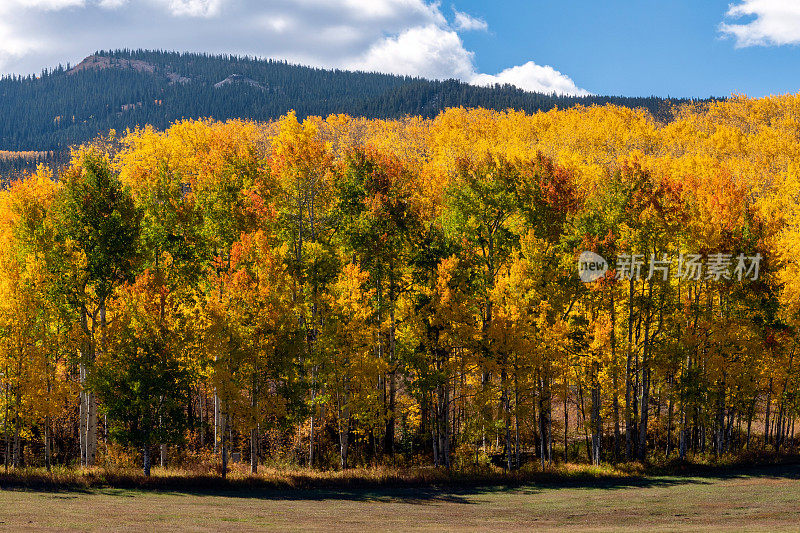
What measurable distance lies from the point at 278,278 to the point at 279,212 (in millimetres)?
6253

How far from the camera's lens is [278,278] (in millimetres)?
32562

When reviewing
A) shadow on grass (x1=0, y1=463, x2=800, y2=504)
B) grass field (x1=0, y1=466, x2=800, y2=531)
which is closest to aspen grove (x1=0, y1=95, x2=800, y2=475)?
shadow on grass (x1=0, y1=463, x2=800, y2=504)

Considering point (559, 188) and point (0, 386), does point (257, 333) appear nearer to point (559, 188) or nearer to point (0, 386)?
point (0, 386)

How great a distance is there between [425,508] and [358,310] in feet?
34.9

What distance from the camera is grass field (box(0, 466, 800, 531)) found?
21.8m

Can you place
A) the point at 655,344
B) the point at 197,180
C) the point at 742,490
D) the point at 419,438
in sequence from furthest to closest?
the point at 197,180
the point at 419,438
the point at 655,344
the point at 742,490

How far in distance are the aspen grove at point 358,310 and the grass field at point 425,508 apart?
148 inches

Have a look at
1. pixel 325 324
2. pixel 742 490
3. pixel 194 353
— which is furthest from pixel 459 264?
pixel 742 490

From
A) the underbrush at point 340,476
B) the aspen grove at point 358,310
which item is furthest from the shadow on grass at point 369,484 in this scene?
the aspen grove at point 358,310

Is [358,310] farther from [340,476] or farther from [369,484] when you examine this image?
[369,484]

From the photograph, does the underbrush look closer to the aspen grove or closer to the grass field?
the grass field

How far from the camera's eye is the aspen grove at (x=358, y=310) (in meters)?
31.1

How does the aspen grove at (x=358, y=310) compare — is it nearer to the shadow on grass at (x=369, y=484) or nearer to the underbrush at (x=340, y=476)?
the underbrush at (x=340, y=476)

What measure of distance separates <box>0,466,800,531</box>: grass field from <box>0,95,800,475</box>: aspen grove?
12.3 feet
